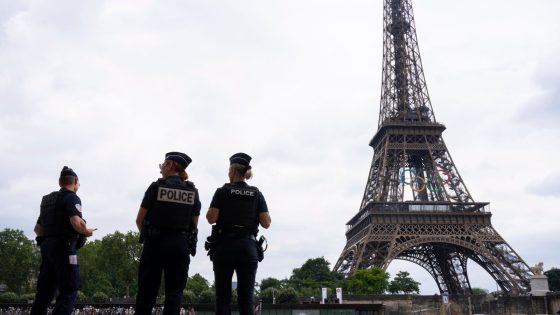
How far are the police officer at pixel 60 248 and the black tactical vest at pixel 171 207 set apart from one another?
3.83 ft

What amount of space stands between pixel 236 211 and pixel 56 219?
88.0 inches

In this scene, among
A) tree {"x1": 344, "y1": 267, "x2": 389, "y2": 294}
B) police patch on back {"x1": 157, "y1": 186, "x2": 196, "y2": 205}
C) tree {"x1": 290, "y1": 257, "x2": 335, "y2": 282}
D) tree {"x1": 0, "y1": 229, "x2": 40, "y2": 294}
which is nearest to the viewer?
police patch on back {"x1": 157, "y1": 186, "x2": 196, "y2": 205}

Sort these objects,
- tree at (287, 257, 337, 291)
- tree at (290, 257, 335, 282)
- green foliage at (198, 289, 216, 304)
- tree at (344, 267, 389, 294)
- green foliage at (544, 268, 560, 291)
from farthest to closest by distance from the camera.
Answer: green foliage at (544, 268, 560, 291) < tree at (290, 257, 335, 282) < tree at (287, 257, 337, 291) < tree at (344, 267, 389, 294) < green foliage at (198, 289, 216, 304)

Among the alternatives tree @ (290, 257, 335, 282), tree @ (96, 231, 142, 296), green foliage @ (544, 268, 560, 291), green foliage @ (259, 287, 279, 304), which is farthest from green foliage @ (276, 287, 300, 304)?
green foliage @ (544, 268, 560, 291)

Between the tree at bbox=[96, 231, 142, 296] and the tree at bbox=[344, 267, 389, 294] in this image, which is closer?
the tree at bbox=[344, 267, 389, 294]

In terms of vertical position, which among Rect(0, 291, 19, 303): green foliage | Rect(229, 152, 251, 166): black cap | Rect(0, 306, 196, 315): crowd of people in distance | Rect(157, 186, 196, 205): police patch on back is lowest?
Rect(0, 306, 196, 315): crowd of people in distance

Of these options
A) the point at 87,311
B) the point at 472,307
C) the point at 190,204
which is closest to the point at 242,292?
the point at 190,204

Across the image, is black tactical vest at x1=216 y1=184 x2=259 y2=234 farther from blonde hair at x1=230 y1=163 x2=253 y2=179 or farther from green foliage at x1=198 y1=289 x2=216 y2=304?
green foliage at x1=198 y1=289 x2=216 y2=304

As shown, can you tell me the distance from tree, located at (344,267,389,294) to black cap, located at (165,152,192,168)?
5059 centimetres

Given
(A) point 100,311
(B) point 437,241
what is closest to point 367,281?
(B) point 437,241

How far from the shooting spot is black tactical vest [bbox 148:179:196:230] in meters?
6.32

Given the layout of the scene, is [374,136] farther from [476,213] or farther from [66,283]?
[66,283]

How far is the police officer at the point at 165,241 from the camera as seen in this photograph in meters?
6.26

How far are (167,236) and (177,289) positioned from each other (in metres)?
0.62
